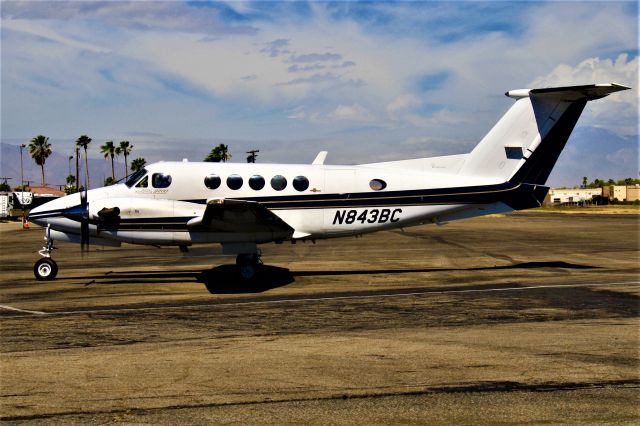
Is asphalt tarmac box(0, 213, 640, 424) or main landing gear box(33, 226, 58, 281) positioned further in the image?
main landing gear box(33, 226, 58, 281)

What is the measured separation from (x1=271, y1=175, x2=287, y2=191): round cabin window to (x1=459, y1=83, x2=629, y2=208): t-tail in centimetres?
547

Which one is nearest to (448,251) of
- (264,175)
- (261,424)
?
(264,175)

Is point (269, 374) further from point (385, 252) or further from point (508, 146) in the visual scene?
point (385, 252)

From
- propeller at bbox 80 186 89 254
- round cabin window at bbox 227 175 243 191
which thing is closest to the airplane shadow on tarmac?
propeller at bbox 80 186 89 254

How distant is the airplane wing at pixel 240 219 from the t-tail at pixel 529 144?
604 centimetres

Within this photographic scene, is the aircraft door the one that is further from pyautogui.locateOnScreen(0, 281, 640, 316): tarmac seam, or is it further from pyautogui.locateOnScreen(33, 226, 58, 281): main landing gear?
pyautogui.locateOnScreen(33, 226, 58, 281): main landing gear

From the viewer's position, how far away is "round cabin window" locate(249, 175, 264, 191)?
1708cm

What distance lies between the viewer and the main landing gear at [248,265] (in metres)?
16.5

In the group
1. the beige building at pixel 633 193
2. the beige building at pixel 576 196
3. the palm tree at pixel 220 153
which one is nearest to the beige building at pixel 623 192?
A: the beige building at pixel 633 193

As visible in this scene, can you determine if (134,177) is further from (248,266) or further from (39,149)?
(39,149)

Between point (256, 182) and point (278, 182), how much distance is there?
627mm

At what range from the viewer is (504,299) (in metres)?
13.6

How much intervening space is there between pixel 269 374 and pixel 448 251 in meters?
19.6

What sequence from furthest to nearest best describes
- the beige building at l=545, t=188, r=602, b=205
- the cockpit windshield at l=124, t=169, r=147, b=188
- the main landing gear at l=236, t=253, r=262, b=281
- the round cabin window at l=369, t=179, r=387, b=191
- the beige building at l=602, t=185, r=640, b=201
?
the beige building at l=545, t=188, r=602, b=205 → the beige building at l=602, t=185, r=640, b=201 → the round cabin window at l=369, t=179, r=387, b=191 → the cockpit windshield at l=124, t=169, r=147, b=188 → the main landing gear at l=236, t=253, r=262, b=281
